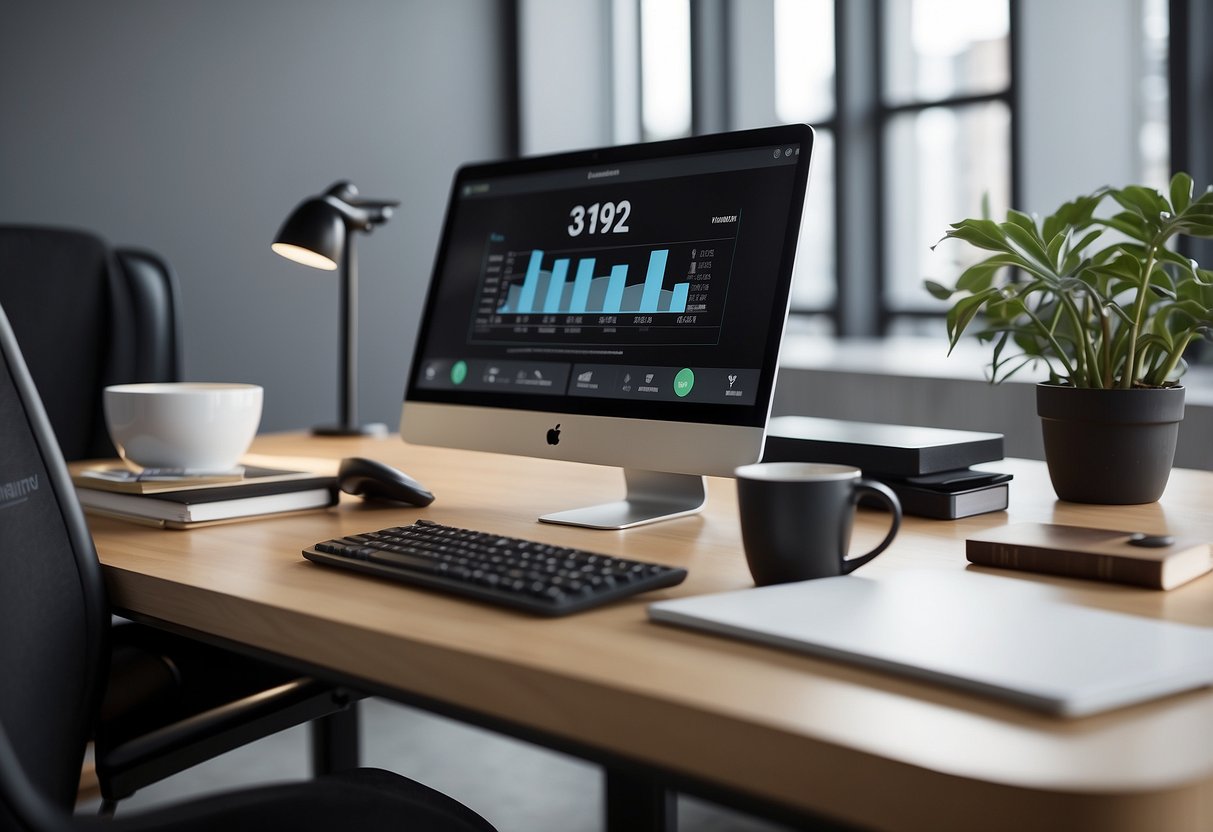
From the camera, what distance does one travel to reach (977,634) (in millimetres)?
705

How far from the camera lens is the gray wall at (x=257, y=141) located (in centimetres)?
286

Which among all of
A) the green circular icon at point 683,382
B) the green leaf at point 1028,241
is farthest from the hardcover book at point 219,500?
the green leaf at point 1028,241

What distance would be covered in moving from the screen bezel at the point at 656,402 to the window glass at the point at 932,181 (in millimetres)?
2443

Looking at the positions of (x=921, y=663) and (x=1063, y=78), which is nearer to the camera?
(x=921, y=663)

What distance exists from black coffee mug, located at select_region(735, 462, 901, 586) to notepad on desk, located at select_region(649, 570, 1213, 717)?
0.02 meters

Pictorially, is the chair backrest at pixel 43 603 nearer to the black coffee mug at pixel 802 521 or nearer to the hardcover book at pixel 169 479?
the hardcover book at pixel 169 479

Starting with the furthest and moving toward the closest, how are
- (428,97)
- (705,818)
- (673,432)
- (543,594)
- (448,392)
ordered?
(428,97)
(705,818)
(448,392)
(673,432)
(543,594)

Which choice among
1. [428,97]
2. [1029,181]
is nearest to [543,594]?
[1029,181]

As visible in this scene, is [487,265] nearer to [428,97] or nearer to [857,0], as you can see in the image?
[428,97]

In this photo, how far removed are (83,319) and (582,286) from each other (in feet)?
3.89

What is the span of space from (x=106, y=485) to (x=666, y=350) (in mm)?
622

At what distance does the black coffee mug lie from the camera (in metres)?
0.86

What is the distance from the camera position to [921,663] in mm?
637

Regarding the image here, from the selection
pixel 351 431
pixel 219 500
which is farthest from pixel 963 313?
pixel 351 431
